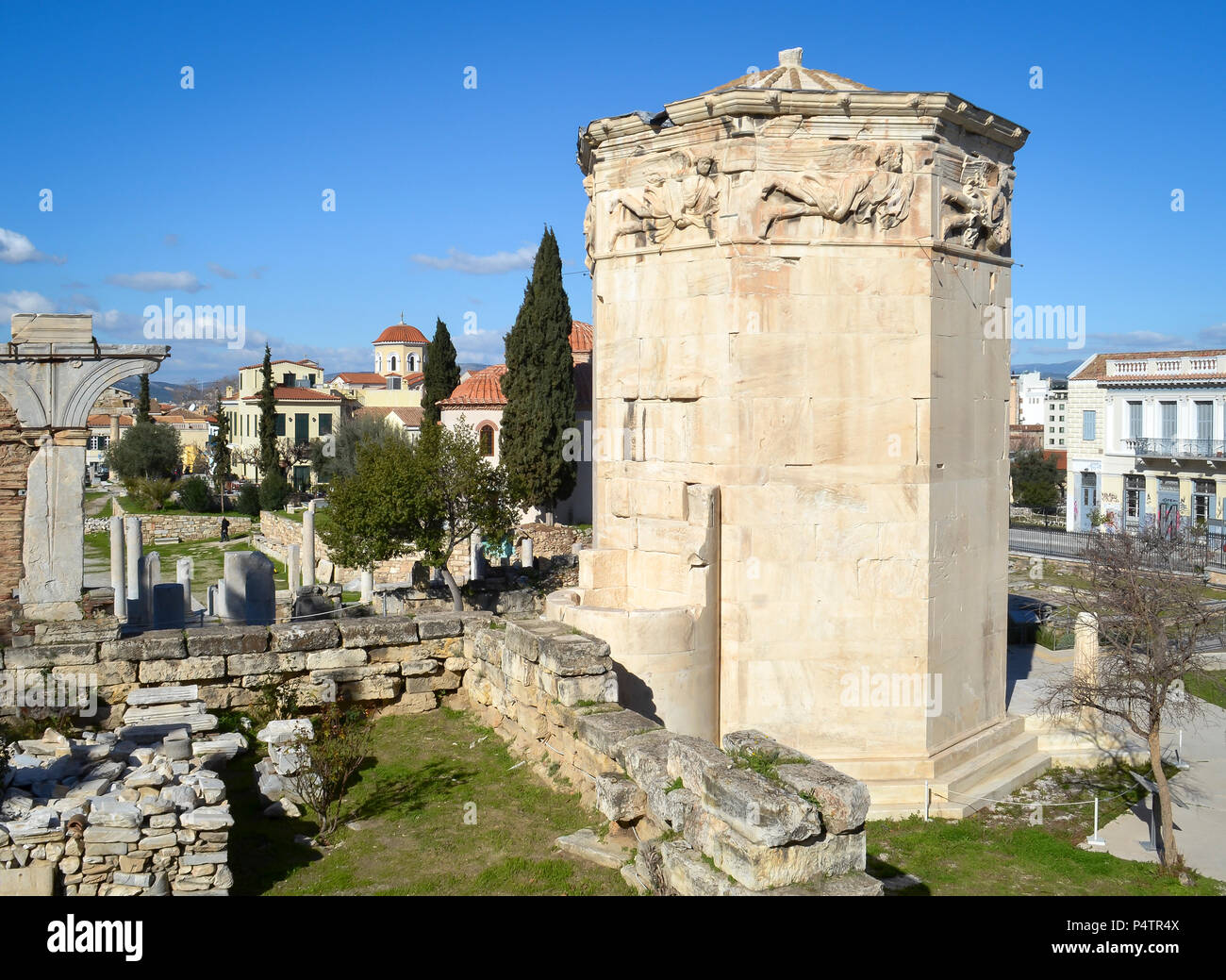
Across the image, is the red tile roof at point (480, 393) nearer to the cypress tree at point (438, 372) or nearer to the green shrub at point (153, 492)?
the cypress tree at point (438, 372)

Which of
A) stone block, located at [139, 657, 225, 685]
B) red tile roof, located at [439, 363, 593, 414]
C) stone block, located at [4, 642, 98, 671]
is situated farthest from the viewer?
red tile roof, located at [439, 363, 593, 414]

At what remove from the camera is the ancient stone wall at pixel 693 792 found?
173 inches

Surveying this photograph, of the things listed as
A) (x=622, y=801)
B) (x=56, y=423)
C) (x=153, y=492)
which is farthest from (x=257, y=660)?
(x=153, y=492)

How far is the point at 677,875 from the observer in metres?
4.82

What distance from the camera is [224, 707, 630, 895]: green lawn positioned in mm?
5617

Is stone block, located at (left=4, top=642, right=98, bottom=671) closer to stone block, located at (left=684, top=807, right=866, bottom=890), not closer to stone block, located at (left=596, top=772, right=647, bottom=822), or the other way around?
stone block, located at (left=596, top=772, right=647, bottom=822)

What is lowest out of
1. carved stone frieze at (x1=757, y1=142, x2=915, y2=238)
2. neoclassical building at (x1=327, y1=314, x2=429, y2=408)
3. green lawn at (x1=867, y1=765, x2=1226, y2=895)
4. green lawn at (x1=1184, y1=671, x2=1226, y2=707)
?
green lawn at (x1=1184, y1=671, x2=1226, y2=707)

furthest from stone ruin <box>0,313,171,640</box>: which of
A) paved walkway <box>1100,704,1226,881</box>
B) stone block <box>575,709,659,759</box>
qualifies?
paved walkway <box>1100,704,1226,881</box>

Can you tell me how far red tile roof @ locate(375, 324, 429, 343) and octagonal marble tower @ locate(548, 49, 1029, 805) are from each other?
245ft

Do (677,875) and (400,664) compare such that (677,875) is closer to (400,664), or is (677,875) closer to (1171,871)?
(400,664)

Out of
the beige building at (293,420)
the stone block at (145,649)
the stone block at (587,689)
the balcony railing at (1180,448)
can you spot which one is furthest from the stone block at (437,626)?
the beige building at (293,420)

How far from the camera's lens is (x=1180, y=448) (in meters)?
34.4

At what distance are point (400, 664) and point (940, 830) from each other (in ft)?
16.9
